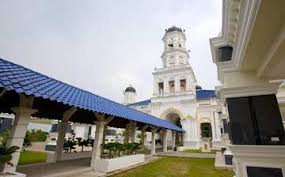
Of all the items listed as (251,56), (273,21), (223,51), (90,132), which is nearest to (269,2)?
(273,21)

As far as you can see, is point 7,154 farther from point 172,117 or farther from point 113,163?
point 172,117

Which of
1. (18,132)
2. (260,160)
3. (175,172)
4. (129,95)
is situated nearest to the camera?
(260,160)

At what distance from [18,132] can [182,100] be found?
26.5 metres

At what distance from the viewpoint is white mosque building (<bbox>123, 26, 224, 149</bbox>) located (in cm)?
2823

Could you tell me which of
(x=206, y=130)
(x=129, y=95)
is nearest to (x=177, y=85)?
(x=206, y=130)

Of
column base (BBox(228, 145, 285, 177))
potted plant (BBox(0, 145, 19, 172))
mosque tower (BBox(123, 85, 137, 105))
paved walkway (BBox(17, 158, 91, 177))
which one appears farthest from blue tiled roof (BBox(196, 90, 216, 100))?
potted plant (BBox(0, 145, 19, 172))

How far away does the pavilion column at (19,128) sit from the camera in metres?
5.14

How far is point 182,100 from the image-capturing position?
29.8m

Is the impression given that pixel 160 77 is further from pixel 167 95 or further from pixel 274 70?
pixel 274 70

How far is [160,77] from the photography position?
107 feet

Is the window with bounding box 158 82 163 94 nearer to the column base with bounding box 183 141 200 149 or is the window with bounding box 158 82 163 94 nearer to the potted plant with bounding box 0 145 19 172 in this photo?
the column base with bounding box 183 141 200 149

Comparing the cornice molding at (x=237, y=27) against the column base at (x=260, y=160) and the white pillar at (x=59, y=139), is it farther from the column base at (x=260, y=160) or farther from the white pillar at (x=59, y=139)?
the white pillar at (x=59, y=139)

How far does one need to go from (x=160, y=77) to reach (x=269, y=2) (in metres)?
30.4

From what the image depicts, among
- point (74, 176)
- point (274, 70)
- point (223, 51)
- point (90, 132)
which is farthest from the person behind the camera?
point (90, 132)
